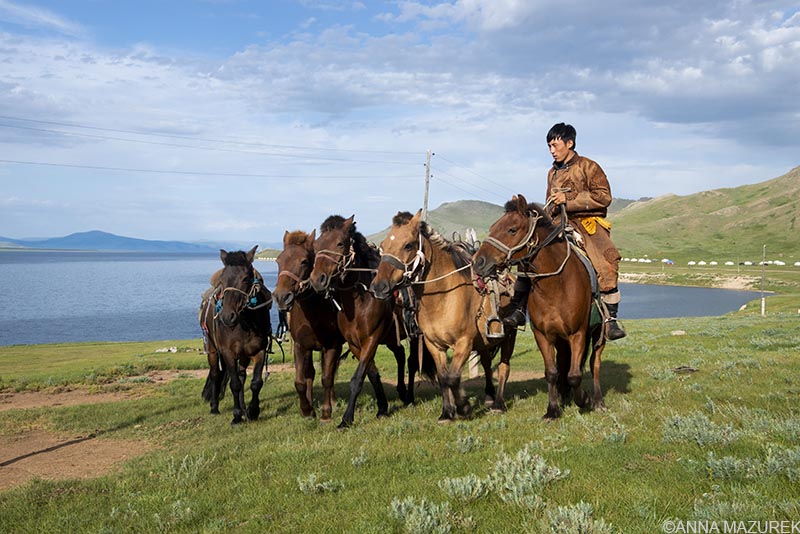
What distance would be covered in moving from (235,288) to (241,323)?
0.82 m

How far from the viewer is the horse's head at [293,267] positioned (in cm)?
951

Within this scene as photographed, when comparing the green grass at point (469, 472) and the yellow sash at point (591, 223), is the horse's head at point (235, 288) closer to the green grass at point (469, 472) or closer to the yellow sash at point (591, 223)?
the green grass at point (469, 472)

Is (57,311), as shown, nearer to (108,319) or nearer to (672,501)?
(108,319)

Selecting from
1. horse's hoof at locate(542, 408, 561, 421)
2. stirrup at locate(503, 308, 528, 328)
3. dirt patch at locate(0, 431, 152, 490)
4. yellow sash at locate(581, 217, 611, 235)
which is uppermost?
yellow sash at locate(581, 217, 611, 235)

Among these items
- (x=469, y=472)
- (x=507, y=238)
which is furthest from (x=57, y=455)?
(x=507, y=238)

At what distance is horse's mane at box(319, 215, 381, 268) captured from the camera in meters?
10.1

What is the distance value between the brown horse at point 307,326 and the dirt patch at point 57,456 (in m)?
3.00

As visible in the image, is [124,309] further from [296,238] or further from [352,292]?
[352,292]

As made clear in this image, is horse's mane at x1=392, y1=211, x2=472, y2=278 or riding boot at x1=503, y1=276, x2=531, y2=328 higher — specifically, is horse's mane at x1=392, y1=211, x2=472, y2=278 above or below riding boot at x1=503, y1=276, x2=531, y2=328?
above

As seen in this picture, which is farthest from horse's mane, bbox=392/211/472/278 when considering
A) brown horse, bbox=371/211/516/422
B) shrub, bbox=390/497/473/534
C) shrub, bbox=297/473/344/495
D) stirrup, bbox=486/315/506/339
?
shrub, bbox=390/497/473/534

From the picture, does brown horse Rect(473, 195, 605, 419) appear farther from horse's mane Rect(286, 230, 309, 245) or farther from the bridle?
horse's mane Rect(286, 230, 309, 245)

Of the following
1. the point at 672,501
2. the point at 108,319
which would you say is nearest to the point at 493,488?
the point at 672,501

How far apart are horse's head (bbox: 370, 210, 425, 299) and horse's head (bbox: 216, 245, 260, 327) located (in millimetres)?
3052

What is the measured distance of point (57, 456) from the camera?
Answer: 9.93 metres
